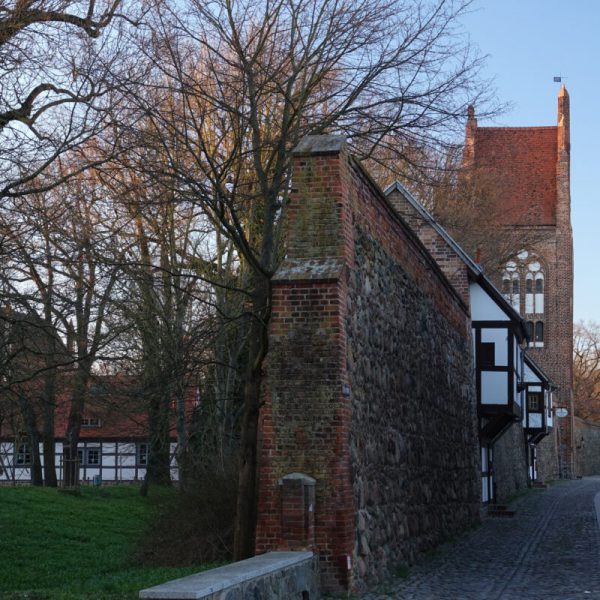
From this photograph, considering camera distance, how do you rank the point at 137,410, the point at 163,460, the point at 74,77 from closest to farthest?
the point at 74,77, the point at 137,410, the point at 163,460

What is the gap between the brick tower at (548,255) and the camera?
221ft

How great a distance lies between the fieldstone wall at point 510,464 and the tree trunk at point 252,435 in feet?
59.1

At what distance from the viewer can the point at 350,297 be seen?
11852 millimetres

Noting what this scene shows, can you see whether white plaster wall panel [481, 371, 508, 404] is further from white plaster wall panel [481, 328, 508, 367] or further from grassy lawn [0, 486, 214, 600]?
grassy lawn [0, 486, 214, 600]

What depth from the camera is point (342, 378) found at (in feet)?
36.4

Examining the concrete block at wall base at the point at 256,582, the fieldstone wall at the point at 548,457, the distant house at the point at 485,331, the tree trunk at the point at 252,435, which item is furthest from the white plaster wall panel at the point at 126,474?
the concrete block at wall base at the point at 256,582

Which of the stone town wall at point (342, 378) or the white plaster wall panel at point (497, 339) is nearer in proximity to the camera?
the stone town wall at point (342, 378)

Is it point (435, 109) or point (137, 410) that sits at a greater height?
point (435, 109)

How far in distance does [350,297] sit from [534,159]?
62.0 meters

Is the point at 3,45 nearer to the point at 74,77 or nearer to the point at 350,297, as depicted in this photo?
the point at 74,77

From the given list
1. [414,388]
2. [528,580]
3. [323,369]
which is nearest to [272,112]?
[414,388]

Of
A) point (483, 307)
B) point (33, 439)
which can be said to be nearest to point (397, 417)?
point (483, 307)

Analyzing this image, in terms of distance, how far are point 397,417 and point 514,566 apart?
2765 mm

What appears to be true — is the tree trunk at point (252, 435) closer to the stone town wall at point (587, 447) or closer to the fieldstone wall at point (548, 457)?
the fieldstone wall at point (548, 457)
